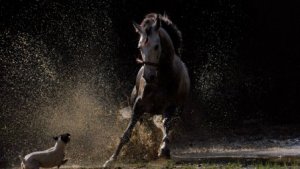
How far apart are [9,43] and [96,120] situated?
5233 mm

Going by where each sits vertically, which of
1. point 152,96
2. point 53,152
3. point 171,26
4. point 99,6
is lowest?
point 53,152

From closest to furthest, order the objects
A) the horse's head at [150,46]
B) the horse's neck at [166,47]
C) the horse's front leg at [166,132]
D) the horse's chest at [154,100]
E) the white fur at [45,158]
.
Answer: the white fur at [45,158] → the horse's head at [150,46] → the horse's front leg at [166,132] → the horse's neck at [166,47] → the horse's chest at [154,100]

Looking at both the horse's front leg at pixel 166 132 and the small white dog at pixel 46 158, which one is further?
the horse's front leg at pixel 166 132

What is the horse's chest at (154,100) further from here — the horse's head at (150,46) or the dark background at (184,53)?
the dark background at (184,53)

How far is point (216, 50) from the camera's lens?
19422mm

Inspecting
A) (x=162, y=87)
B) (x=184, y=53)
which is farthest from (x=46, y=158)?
(x=184, y=53)

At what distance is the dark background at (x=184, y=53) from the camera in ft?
59.2

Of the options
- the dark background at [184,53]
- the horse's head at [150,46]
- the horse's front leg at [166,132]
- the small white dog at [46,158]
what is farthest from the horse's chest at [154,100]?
the dark background at [184,53]

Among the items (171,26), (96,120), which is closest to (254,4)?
(96,120)

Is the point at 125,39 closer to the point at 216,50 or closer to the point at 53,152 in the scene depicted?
the point at 216,50

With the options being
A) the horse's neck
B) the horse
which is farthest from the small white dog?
the horse's neck

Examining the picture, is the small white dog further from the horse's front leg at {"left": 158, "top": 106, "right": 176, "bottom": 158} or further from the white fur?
the horse's front leg at {"left": 158, "top": 106, "right": 176, "bottom": 158}

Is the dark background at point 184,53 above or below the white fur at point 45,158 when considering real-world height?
above

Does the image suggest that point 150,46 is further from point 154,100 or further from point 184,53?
point 184,53
